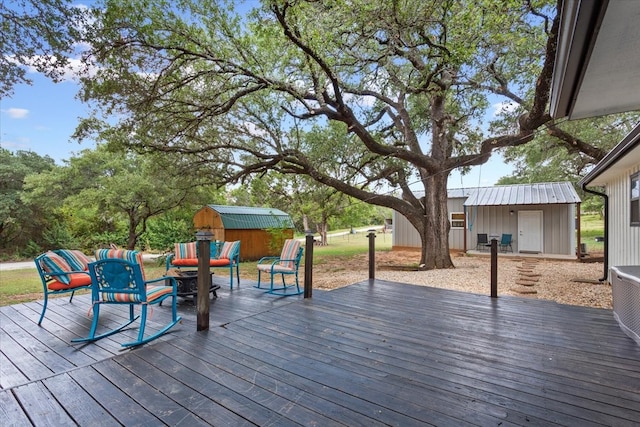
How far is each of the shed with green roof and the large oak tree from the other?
12.1ft

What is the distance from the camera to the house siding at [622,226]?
5.39m

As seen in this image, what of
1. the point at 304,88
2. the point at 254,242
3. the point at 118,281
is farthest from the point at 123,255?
the point at 254,242

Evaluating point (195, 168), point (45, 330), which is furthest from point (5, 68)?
point (195, 168)

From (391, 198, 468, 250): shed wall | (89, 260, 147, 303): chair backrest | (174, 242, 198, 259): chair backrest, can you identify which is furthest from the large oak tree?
(391, 198, 468, 250): shed wall

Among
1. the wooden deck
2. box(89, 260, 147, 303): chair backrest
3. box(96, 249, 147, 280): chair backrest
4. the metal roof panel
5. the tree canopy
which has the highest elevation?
the tree canopy

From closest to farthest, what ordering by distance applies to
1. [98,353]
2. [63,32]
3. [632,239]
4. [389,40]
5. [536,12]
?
[98,353]
[63,32]
[632,239]
[536,12]
[389,40]

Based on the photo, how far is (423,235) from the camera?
10.0m

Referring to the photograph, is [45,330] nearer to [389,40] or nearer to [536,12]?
[389,40]

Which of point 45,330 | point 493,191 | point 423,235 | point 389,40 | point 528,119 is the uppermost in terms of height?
point 389,40

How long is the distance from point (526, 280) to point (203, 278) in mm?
7419

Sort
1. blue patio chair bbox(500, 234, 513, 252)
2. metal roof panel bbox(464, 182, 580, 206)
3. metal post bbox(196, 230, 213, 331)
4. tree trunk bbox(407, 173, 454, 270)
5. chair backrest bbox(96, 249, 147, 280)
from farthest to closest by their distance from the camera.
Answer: blue patio chair bbox(500, 234, 513, 252)
metal roof panel bbox(464, 182, 580, 206)
tree trunk bbox(407, 173, 454, 270)
chair backrest bbox(96, 249, 147, 280)
metal post bbox(196, 230, 213, 331)

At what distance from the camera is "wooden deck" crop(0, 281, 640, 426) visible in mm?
2000

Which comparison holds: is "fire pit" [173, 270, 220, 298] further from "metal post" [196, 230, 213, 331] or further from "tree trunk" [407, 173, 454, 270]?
"tree trunk" [407, 173, 454, 270]

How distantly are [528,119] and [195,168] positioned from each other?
8.53 metres
